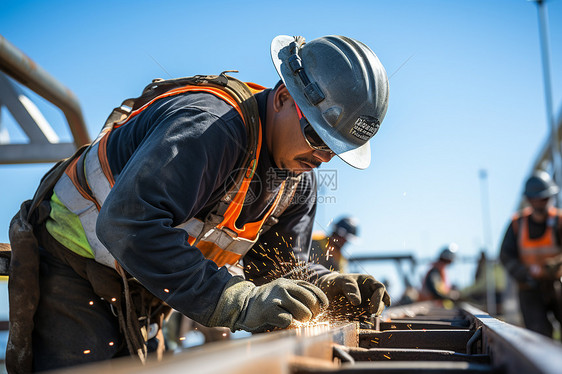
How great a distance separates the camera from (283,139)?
2.44 m

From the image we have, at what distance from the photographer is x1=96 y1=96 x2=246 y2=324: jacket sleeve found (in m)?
1.77

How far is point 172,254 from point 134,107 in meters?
0.98

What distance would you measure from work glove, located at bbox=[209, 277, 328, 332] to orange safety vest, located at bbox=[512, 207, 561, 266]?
5057 mm

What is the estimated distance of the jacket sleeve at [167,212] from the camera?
5.82 feet

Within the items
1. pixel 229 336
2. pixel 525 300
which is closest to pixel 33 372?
pixel 229 336

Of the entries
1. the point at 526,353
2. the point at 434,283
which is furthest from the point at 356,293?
the point at 434,283

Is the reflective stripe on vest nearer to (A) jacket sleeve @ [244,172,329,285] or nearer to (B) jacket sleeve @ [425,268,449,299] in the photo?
(A) jacket sleeve @ [244,172,329,285]

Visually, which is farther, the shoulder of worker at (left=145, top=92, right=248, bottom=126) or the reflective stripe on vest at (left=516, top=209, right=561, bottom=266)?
the reflective stripe on vest at (left=516, top=209, right=561, bottom=266)

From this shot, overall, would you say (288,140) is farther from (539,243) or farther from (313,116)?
(539,243)

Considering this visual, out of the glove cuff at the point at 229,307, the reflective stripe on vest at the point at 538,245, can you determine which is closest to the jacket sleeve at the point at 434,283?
the reflective stripe on vest at the point at 538,245

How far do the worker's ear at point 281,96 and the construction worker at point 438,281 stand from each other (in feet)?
31.9

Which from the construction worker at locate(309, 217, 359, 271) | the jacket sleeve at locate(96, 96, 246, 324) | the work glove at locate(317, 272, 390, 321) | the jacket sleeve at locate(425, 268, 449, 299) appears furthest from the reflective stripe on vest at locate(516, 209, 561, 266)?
the jacket sleeve at locate(425, 268, 449, 299)

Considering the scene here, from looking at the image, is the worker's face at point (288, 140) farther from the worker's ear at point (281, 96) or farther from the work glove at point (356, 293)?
the work glove at point (356, 293)

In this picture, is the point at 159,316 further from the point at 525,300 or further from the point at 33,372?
the point at 525,300
